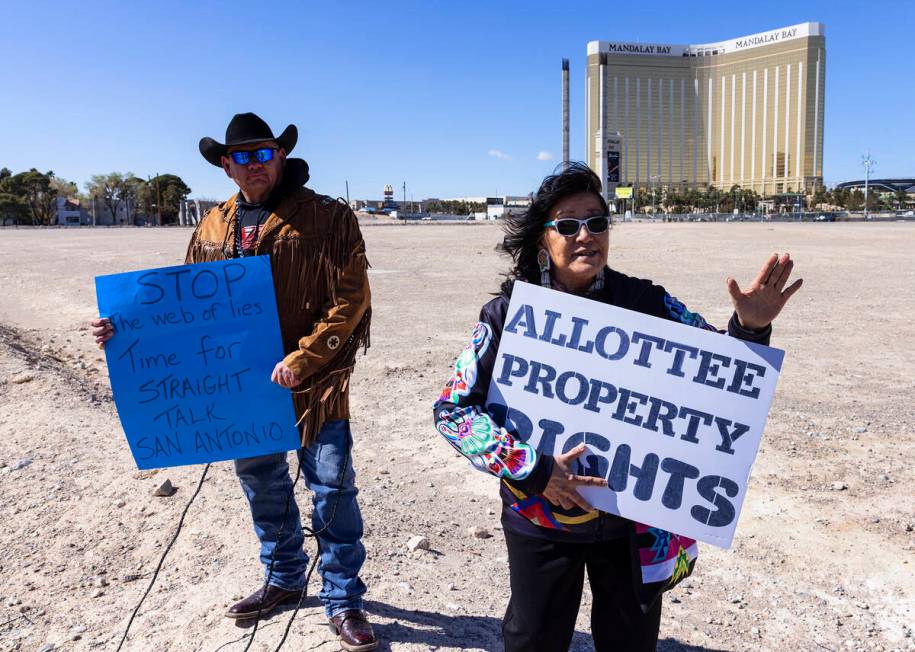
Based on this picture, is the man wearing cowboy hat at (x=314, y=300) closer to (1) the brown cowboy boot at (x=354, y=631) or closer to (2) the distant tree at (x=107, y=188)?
(1) the brown cowboy boot at (x=354, y=631)

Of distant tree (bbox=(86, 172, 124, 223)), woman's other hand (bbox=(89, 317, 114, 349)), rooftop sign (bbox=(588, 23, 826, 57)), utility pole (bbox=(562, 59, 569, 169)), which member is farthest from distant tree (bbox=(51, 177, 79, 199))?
woman's other hand (bbox=(89, 317, 114, 349))

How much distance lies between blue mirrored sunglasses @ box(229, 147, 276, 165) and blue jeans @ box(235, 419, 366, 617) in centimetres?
109

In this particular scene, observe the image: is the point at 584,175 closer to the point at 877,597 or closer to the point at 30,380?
the point at 877,597

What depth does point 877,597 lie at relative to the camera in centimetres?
349

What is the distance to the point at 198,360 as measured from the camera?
2.90m

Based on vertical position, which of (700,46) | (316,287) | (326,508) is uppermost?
(700,46)

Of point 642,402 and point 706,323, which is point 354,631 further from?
point 706,323

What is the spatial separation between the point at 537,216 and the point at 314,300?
112 cm

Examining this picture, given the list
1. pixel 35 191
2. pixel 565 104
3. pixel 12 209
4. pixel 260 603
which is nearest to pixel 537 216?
pixel 260 603

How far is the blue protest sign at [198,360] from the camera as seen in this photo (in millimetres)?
2859

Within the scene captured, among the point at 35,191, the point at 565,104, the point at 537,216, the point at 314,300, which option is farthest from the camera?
the point at 35,191

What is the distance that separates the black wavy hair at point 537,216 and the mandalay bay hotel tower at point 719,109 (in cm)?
16397

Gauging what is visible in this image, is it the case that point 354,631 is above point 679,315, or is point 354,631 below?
below

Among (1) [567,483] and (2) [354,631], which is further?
(2) [354,631]
